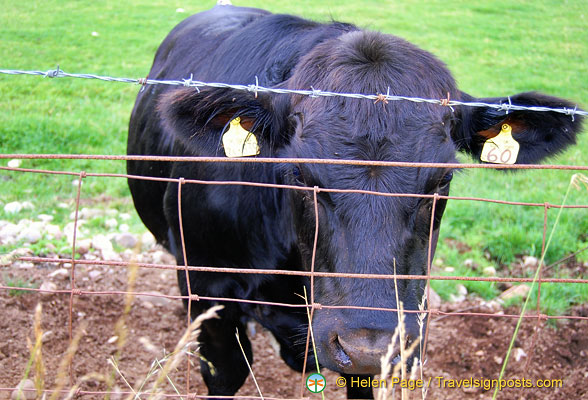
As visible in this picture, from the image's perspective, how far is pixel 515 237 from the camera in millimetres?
5449

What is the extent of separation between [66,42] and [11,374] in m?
9.33

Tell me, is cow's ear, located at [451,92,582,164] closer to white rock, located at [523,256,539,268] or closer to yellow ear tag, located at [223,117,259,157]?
yellow ear tag, located at [223,117,259,157]

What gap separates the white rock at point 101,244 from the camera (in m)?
5.07

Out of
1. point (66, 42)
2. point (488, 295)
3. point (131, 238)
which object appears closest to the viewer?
point (488, 295)

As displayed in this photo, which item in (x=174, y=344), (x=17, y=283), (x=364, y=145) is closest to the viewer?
(x=364, y=145)

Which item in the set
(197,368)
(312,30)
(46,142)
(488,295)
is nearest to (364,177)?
(312,30)

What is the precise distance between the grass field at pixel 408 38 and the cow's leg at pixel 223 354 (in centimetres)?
188

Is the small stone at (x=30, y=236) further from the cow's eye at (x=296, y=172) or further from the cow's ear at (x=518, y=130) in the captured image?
the cow's ear at (x=518, y=130)

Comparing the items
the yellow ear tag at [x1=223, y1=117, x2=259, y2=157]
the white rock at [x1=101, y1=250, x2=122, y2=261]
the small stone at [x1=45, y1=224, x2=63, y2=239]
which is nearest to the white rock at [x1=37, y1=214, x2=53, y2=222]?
the small stone at [x1=45, y1=224, x2=63, y2=239]

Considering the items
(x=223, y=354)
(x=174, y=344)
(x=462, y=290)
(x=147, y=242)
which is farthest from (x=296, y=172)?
(x=147, y=242)

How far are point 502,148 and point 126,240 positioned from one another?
3405mm

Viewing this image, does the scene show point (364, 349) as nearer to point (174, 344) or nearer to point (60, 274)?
point (174, 344)

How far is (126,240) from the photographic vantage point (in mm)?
5277

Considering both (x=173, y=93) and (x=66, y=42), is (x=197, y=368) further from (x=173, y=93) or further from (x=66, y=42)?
(x=66, y=42)
